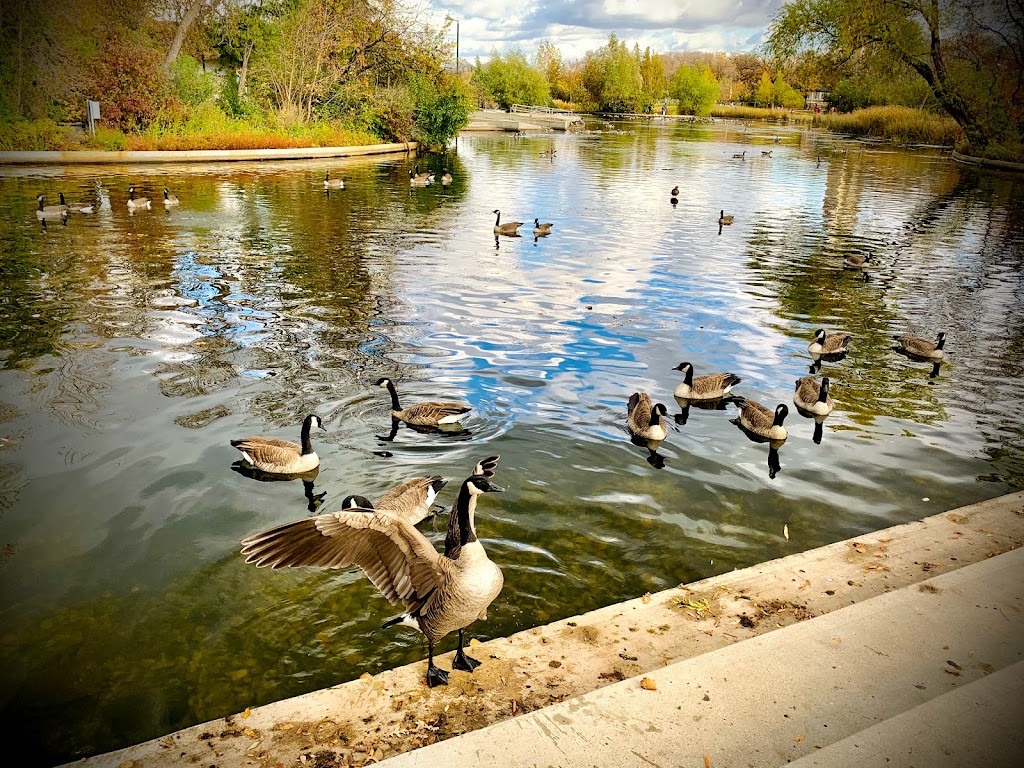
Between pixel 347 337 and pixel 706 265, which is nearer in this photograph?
pixel 347 337

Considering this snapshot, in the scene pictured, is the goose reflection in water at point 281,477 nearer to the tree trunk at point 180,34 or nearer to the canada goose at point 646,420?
the canada goose at point 646,420

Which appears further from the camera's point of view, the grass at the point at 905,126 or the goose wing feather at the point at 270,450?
the grass at the point at 905,126

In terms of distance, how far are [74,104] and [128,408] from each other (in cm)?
3640

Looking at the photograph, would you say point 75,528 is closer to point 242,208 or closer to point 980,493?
point 980,493

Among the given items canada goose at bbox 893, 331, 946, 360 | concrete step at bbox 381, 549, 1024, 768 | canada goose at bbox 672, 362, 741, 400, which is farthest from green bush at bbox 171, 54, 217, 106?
concrete step at bbox 381, 549, 1024, 768

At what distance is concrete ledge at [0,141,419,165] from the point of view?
3294cm

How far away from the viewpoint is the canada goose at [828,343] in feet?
36.7

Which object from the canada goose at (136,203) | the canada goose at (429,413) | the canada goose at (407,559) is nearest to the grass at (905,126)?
the canada goose at (136,203)

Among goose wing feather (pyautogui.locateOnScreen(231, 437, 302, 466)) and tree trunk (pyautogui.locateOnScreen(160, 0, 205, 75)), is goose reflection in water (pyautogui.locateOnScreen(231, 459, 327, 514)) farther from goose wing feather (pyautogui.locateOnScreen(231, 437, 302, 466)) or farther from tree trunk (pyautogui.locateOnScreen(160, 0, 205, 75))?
tree trunk (pyautogui.locateOnScreen(160, 0, 205, 75))

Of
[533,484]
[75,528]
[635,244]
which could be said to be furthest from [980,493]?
[635,244]

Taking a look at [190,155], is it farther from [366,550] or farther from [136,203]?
[366,550]

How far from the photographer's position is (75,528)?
6562 millimetres

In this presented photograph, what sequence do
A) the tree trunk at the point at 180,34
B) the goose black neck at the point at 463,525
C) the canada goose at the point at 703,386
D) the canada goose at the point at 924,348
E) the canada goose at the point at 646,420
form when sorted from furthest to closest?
the tree trunk at the point at 180,34, the canada goose at the point at 924,348, the canada goose at the point at 703,386, the canada goose at the point at 646,420, the goose black neck at the point at 463,525

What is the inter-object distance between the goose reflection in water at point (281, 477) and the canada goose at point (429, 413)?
137cm
